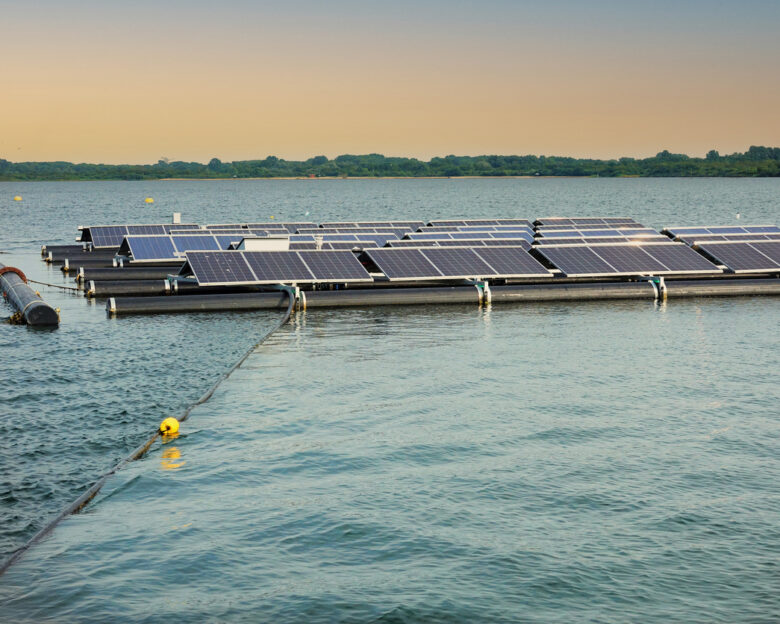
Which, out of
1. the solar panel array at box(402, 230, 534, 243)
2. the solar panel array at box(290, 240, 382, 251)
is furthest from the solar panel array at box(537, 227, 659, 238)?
the solar panel array at box(290, 240, 382, 251)

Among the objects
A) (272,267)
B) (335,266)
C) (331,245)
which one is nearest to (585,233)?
(331,245)

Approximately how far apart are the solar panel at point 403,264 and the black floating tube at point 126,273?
523 inches

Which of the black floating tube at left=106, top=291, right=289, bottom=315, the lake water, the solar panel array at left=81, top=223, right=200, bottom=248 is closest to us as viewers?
the lake water

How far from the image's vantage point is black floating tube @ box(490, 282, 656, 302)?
4520 cm

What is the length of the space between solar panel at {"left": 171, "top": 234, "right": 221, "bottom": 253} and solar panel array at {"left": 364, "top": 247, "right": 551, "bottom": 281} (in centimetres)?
1333

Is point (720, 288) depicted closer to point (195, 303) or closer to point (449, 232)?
point (449, 232)

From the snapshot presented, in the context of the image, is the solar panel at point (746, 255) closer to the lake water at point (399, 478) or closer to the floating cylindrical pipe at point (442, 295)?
the floating cylindrical pipe at point (442, 295)

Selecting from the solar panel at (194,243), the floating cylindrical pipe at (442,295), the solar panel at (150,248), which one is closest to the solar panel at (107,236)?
the solar panel at (150,248)

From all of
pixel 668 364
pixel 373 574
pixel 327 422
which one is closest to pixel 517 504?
pixel 373 574

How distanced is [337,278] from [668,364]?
18.9m

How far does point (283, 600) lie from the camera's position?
552 inches

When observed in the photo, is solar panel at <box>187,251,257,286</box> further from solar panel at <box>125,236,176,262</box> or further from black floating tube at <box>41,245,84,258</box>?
black floating tube at <box>41,245,84,258</box>

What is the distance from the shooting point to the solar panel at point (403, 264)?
4612 centimetres

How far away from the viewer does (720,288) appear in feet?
156
